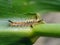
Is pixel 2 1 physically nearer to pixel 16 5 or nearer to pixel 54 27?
pixel 16 5

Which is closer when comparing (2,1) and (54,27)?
(54,27)

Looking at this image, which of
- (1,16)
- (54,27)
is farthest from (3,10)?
(54,27)

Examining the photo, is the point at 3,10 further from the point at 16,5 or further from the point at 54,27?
the point at 54,27

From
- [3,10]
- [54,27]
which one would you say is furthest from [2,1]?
[54,27]

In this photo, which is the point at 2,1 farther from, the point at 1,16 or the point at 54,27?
the point at 54,27
